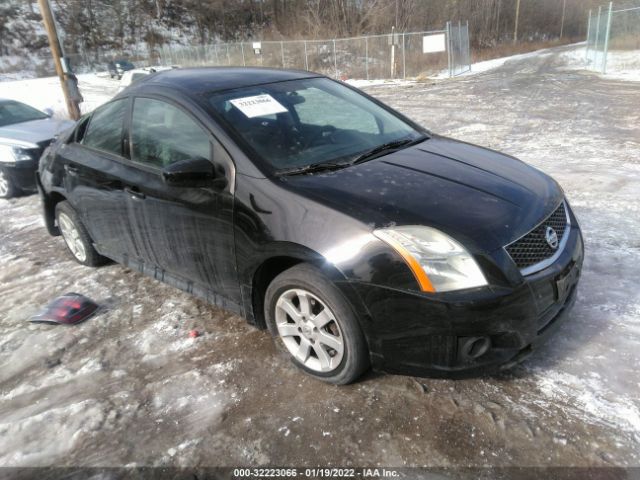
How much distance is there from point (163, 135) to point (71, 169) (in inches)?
54.0

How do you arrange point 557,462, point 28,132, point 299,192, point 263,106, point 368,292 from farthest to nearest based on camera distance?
point 28,132
point 263,106
point 299,192
point 368,292
point 557,462

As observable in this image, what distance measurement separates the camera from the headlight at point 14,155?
7.35m

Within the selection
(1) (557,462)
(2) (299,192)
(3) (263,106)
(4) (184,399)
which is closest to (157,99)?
(3) (263,106)

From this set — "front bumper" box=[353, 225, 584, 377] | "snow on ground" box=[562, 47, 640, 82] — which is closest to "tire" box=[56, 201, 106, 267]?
"front bumper" box=[353, 225, 584, 377]

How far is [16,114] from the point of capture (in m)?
8.95

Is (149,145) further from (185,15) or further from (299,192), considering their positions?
(185,15)

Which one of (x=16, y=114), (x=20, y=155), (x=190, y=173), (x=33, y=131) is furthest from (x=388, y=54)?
(x=190, y=173)

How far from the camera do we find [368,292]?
2.41 m

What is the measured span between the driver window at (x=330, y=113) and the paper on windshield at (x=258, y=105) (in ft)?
0.56

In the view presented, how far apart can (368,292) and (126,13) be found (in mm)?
59683

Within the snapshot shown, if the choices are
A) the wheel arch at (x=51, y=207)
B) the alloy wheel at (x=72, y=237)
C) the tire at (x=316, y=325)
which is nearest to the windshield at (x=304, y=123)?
the tire at (x=316, y=325)

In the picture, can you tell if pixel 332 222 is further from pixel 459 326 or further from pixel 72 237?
pixel 72 237

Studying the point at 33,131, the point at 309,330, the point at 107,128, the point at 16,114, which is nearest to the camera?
the point at 309,330

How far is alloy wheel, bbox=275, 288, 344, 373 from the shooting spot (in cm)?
266
